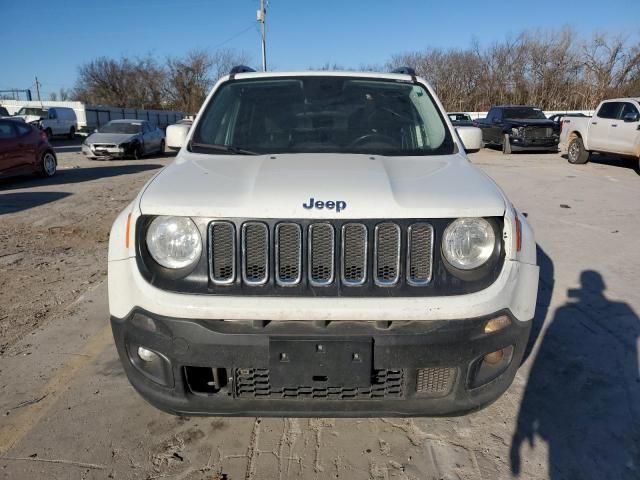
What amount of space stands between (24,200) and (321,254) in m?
9.65

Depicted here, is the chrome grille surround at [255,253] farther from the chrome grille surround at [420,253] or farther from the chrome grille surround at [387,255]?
the chrome grille surround at [420,253]

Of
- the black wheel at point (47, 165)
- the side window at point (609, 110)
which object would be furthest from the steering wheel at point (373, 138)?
the side window at point (609, 110)

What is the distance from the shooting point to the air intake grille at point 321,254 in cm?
213

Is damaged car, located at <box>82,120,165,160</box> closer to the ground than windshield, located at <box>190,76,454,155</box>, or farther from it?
closer to the ground

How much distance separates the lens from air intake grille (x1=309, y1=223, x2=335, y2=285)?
7.00 feet

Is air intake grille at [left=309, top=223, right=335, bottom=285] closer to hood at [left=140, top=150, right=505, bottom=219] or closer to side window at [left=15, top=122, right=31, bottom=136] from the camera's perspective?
hood at [left=140, top=150, right=505, bottom=219]

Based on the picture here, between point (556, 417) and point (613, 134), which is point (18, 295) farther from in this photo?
point (613, 134)

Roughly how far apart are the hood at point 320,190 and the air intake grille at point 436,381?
702 mm

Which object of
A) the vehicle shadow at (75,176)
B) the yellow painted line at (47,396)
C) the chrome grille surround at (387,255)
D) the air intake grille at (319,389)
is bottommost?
the vehicle shadow at (75,176)

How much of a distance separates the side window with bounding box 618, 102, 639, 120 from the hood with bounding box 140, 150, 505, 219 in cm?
1364

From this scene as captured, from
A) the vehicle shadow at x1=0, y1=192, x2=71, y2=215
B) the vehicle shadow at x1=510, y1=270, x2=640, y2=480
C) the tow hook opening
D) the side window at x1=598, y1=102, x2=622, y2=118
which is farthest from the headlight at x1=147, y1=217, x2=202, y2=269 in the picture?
the side window at x1=598, y1=102, x2=622, y2=118

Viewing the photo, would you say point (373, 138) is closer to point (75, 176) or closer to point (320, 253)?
point (320, 253)

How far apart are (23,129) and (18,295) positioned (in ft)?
29.9

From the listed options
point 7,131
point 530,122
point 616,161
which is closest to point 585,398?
point 7,131
